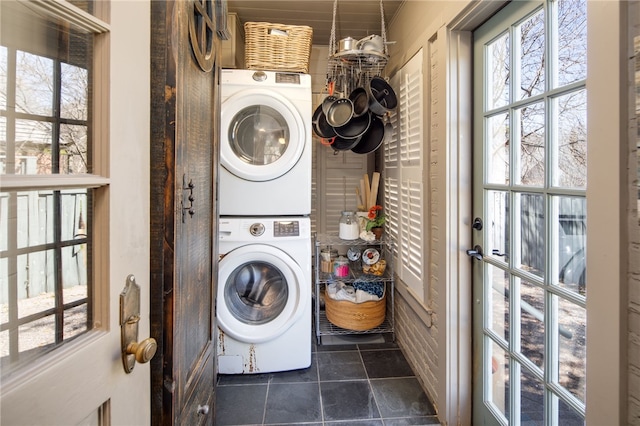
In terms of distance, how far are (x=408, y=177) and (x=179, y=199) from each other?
158 cm

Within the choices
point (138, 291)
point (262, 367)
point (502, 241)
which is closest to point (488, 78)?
point (502, 241)

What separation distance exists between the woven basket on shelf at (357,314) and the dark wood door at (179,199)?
1355 mm

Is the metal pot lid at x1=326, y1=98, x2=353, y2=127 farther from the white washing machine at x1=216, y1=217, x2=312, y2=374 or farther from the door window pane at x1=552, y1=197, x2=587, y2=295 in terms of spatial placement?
the door window pane at x1=552, y1=197, x2=587, y2=295

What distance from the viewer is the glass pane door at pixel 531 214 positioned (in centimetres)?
98

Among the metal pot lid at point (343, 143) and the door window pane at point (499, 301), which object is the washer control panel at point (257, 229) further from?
the door window pane at point (499, 301)

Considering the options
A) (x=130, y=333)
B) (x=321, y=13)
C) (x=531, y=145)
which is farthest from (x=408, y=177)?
(x=130, y=333)

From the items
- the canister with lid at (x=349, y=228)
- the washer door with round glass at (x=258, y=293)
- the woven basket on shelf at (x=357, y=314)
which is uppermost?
the canister with lid at (x=349, y=228)

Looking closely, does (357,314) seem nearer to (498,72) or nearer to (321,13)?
(498,72)

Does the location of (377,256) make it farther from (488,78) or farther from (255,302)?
(488,78)

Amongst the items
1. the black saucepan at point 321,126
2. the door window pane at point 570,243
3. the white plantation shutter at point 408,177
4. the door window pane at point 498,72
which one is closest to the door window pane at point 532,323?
the door window pane at point 570,243

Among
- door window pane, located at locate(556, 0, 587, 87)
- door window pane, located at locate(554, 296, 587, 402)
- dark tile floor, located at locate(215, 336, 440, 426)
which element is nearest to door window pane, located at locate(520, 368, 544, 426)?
door window pane, located at locate(554, 296, 587, 402)

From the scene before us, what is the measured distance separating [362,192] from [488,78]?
1.56m

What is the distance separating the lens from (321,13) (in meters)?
2.38

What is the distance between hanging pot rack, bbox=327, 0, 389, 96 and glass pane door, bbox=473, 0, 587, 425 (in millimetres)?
737
